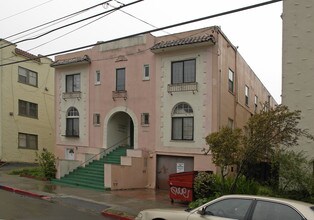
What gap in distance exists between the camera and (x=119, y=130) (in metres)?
25.1

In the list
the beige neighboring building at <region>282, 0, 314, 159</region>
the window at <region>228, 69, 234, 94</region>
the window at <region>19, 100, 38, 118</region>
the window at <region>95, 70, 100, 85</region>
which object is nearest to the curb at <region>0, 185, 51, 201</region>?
the window at <region>95, 70, 100, 85</region>

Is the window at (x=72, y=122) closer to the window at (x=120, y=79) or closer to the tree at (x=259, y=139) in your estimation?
the window at (x=120, y=79)

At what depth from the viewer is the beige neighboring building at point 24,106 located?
3098 cm

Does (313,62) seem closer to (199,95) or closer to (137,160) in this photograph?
(199,95)

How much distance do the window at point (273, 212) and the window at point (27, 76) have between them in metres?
28.9

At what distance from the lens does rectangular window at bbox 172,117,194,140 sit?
68.0ft

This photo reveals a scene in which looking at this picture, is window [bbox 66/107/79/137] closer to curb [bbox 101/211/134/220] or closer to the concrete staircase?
the concrete staircase

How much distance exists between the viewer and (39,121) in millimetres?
34625

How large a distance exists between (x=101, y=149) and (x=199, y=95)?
23.5 ft

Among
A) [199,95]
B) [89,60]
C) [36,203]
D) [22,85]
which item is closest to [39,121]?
[22,85]

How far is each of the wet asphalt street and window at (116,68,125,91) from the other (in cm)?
919

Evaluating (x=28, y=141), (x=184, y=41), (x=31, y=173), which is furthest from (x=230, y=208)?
(x=28, y=141)

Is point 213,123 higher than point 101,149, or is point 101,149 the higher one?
point 213,123

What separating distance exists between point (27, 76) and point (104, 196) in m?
19.1
